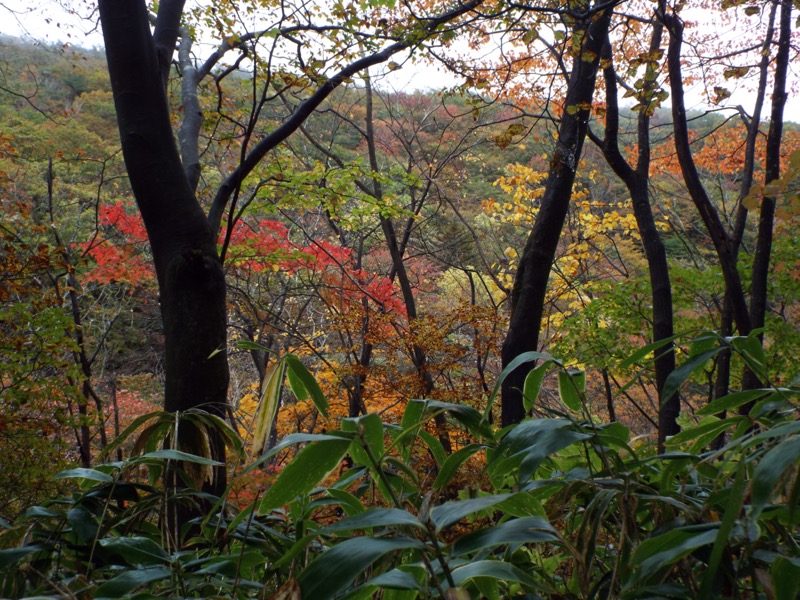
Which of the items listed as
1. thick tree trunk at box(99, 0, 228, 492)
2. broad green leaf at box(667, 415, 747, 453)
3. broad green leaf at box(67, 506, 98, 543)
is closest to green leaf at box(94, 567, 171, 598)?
broad green leaf at box(67, 506, 98, 543)

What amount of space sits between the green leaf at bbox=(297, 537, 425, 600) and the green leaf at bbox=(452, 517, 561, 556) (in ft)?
0.21

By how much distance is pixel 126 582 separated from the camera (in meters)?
0.51

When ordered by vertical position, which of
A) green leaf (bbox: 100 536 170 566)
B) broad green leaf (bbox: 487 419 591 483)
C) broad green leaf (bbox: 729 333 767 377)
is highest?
broad green leaf (bbox: 729 333 767 377)

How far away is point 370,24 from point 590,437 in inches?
187

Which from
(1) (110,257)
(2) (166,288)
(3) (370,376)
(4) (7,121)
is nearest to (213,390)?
(2) (166,288)

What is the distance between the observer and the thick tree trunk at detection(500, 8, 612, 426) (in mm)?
3244

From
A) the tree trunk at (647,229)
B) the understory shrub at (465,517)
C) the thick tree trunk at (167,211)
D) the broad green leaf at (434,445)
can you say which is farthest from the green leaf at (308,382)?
the tree trunk at (647,229)

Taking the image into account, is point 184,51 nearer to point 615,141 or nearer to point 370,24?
point 370,24

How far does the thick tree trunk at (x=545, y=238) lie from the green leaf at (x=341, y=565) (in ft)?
9.07

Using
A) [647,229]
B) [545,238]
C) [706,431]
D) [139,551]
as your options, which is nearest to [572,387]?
[706,431]

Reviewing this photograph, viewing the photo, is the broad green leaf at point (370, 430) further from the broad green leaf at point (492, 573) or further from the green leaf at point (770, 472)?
the green leaf at point (770, 472)

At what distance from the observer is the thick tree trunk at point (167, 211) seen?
2.47 m

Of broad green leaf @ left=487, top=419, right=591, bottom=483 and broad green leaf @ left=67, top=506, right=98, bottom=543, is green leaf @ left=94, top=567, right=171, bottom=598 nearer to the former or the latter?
broad green leaf @ left=67, top=506, right=98, bottom=543

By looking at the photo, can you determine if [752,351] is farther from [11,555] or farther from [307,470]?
[11,555]
